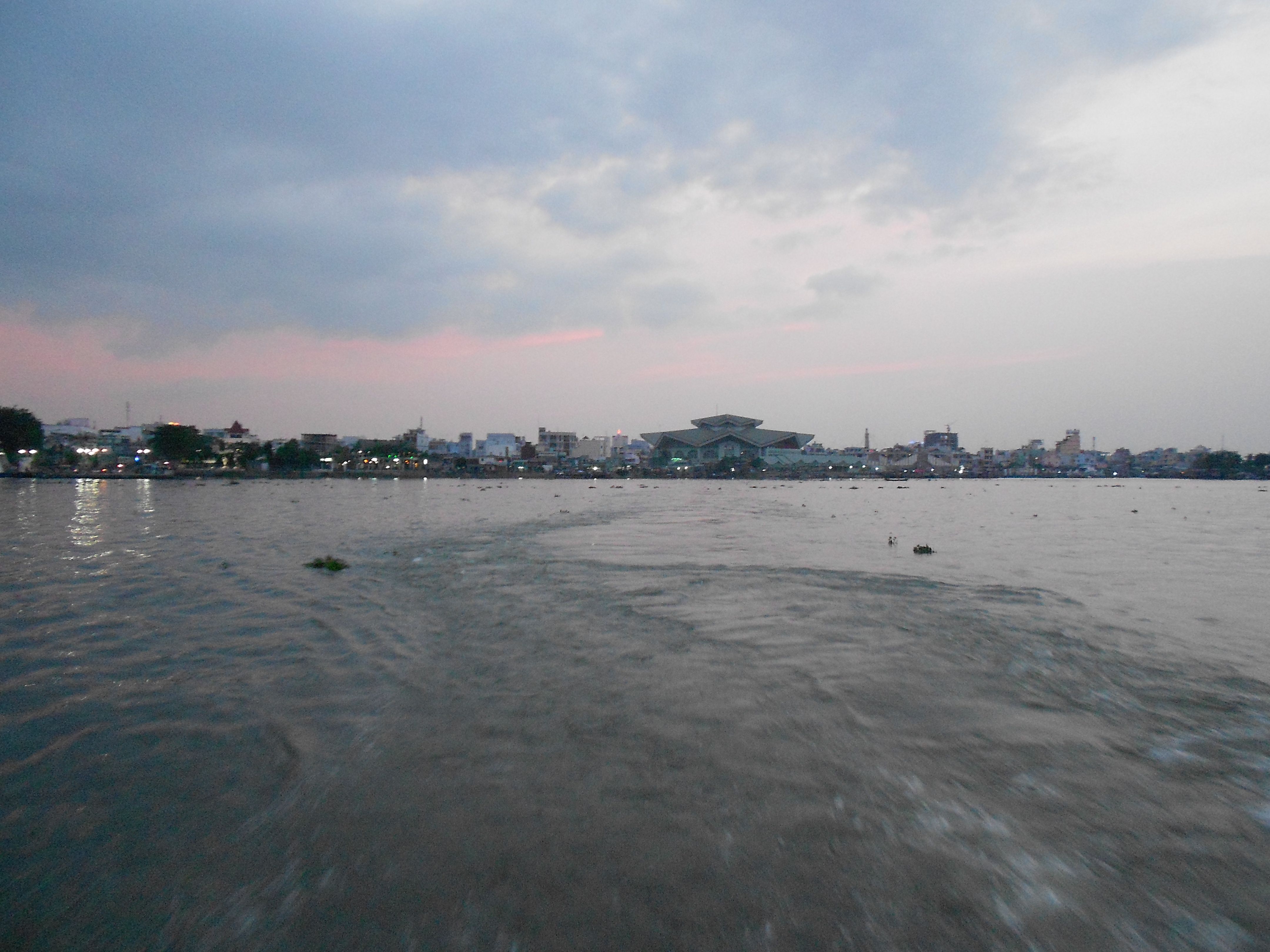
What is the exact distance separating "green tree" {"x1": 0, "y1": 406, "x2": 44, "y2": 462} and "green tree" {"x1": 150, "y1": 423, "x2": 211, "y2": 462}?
15.0m

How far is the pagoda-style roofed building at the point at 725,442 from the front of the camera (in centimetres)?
16725

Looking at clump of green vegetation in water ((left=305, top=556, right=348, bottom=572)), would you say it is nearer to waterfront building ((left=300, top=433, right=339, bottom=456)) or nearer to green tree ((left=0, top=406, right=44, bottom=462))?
green tree ((left=0, top=406, right=44, bottom=462))

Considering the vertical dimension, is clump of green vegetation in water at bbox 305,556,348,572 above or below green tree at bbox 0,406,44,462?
below

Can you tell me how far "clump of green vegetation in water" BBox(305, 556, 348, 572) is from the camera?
13758 mm

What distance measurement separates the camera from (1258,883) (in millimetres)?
3338

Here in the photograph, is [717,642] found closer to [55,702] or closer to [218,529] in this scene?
[55,702]

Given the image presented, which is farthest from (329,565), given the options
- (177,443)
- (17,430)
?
(177,443)

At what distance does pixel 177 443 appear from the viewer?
99188mm

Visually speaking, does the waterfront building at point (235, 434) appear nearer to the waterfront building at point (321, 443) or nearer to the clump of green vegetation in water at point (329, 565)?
the waterfront building at point (321, 443)

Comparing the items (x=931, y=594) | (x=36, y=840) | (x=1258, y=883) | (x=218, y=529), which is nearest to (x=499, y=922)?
(x=36, y=840)

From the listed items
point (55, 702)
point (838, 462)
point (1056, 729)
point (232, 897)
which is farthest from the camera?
point (838, 462)

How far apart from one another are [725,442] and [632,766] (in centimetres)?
16490

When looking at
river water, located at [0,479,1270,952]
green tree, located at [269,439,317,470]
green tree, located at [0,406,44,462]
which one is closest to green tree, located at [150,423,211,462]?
green tree, located at [269,439,317,470]

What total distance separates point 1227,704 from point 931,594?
5.31m
